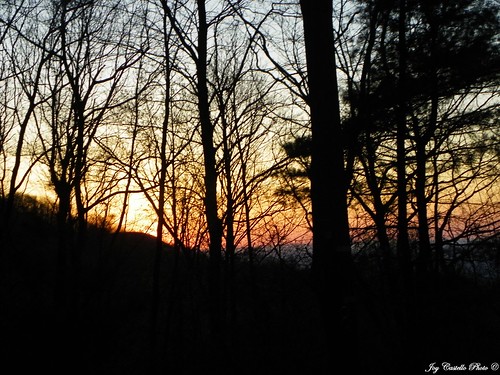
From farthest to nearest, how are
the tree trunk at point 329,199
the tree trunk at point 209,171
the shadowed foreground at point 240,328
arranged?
the tree trunk at point 209,171, the shadowed foreground at point 240,328, the tree trunk at point 329,199

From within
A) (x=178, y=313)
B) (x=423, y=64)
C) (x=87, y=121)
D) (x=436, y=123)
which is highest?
(x=87, y=121)

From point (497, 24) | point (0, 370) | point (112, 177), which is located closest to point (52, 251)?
point (112, 177)

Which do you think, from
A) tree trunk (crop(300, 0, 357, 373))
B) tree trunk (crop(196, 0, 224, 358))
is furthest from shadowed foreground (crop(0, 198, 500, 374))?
tree trunk (crop(196, 0, 224, 358))

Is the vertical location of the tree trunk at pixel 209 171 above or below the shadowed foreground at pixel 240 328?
above

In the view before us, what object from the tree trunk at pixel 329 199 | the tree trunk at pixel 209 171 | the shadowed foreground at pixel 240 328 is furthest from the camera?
the tree trunk at pixel 209 171

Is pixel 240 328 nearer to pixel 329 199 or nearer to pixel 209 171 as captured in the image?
pixel 209 171

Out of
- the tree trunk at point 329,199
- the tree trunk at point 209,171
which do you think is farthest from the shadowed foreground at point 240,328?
the tree trunk at point 209,171

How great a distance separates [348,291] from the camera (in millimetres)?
3820

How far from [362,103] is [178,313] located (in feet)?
25.9

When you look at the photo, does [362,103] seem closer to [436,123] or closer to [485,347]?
[436,123]

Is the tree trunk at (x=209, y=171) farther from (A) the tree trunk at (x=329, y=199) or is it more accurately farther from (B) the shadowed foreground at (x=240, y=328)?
(A) the tree trunk at (x=329, y=199)

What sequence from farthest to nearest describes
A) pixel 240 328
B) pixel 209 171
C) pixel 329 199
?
pixel 240 328
pixel 209 171
pixel 329 199

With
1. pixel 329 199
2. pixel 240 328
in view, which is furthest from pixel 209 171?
pixel 329 199

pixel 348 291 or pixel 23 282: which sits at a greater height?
pixel 23 282
